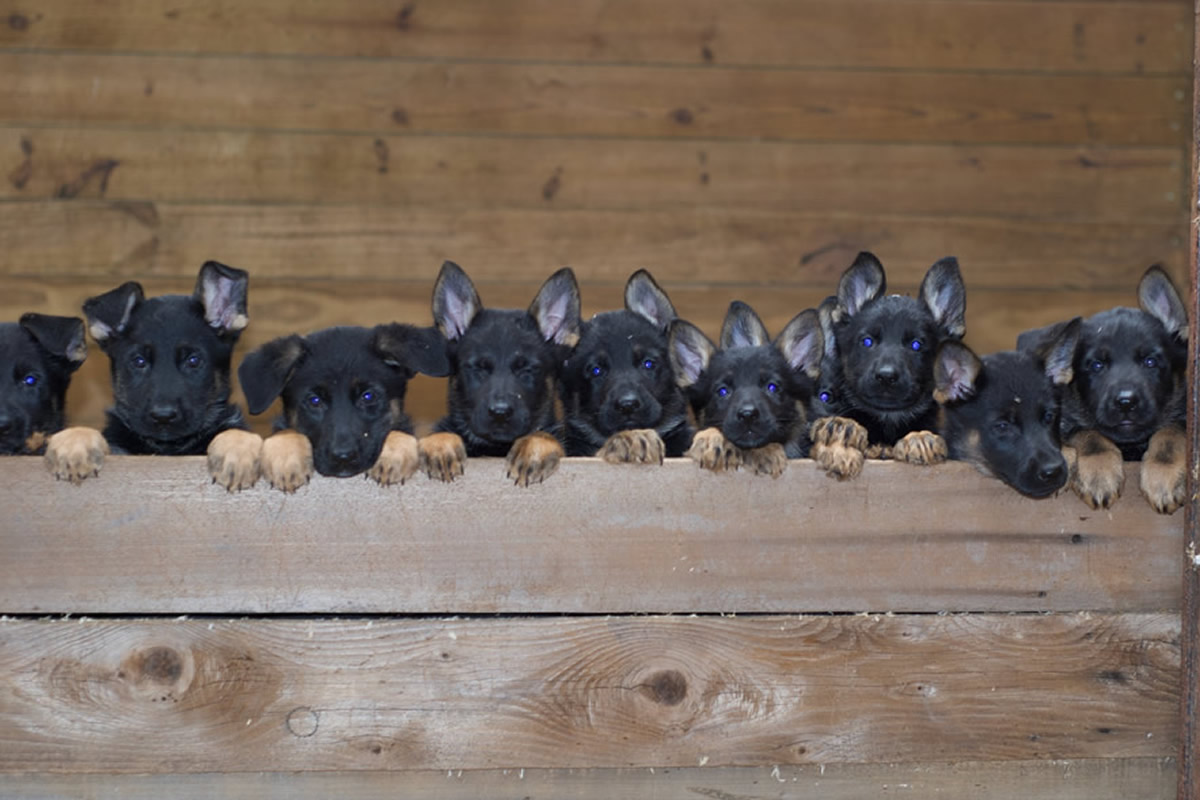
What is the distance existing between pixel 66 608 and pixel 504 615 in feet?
3.45

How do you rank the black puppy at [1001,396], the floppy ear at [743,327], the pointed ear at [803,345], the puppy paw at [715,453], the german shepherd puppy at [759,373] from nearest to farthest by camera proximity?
the puppy paw at [715,453], the black puppy at [1001,396], the german shepherd puppy at [759,373], the pointed ear at [803,345], the floppy ear at [743,327]

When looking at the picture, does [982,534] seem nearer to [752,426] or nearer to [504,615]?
[752,426]

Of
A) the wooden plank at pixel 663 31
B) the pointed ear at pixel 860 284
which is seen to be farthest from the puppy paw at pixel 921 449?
the wooden plank at pixel 663 31

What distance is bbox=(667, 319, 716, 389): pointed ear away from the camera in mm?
4096

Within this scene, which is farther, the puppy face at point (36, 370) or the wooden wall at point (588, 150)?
the wooden wall at point (588, 150)

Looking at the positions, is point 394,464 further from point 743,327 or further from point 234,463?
point 743,327

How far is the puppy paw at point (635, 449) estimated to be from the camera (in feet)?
10.7

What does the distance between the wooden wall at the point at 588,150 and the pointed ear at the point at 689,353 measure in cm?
167

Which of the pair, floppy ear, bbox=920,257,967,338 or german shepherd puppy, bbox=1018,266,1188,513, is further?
floppy ear, bbox=920,257,967,338

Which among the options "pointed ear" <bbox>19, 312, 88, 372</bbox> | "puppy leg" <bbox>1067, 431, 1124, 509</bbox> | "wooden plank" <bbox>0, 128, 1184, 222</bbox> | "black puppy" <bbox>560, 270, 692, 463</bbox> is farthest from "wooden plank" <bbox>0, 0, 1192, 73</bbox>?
"puppy leg" <bbox>1067, 431, 1124, 509</bbox>

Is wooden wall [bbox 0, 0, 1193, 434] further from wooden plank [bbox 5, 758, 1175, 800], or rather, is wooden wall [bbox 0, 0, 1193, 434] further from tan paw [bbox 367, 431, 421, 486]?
wooden plank [bbox 5, 758, 1175, 800]

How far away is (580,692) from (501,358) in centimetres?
137

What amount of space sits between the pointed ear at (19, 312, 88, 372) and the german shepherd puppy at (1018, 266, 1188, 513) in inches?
118

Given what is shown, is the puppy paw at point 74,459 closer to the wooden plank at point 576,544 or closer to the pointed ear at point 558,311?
the wooden plank at point 576,544
